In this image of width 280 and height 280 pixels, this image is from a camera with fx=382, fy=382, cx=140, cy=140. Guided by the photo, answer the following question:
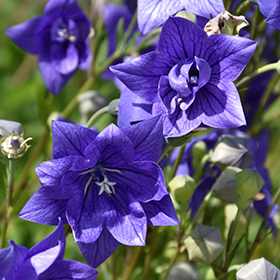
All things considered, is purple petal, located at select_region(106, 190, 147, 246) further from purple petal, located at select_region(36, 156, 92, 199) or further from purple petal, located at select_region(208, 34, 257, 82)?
purple petal, located at select_region(208, 34, 257, 82)

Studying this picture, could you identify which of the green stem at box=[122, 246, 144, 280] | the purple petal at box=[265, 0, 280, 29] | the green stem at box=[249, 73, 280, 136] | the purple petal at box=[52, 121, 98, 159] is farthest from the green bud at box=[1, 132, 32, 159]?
the green stem at box=[249, 73, 280, 136]

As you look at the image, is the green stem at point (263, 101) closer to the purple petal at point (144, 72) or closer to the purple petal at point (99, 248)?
the purple petal at point (144, 72)

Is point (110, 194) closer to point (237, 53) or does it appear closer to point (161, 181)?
point (161, 181)

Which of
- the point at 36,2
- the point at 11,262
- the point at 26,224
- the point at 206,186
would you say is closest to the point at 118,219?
the point at 11,262

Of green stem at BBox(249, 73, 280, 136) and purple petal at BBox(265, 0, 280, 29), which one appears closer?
purple petal at BBox(265, 0, 280, 29)

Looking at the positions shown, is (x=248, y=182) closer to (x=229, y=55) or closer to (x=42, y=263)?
(x=229, y=55)
